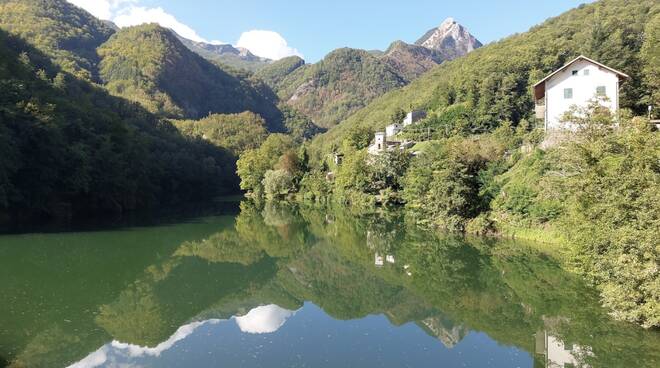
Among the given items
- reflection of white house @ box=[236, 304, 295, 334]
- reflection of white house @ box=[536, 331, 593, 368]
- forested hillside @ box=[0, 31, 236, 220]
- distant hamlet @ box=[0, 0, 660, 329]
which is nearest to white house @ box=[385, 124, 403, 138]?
distant hamlet @ box=[0, 0, 660, 329]

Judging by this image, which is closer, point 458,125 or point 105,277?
point 105,277

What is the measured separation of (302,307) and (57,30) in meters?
164

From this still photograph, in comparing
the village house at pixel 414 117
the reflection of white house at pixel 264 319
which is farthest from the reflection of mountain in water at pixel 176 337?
the village house at pixel 414 117

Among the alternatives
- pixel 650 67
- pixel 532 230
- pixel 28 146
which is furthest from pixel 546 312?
pixel 28 146

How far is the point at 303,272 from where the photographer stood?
2769 centimetres

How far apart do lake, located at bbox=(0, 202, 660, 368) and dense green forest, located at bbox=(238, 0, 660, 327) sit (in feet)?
7.03

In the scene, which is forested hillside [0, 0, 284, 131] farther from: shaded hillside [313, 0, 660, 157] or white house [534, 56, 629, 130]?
white house [534, 56, 629, 130]

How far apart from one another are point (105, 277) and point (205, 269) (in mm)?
5225

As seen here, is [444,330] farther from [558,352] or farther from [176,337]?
[176,337]

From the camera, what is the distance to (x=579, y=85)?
35156 mm

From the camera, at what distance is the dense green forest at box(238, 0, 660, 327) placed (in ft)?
50.3

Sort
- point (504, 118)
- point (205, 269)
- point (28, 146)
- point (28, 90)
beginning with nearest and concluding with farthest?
point (205, 269), point (28, 146), point (28, 90), point (504, 118)

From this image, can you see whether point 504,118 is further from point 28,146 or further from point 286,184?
point 28,146

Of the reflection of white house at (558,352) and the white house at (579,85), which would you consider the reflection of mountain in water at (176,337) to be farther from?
the white house at (579,85)
